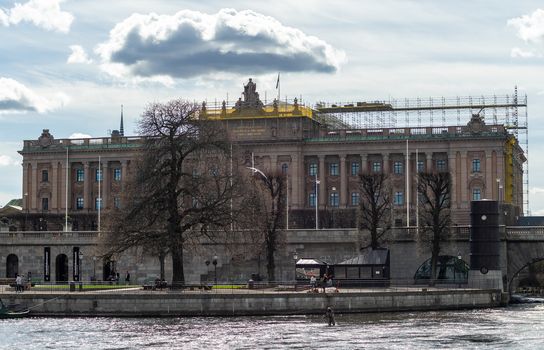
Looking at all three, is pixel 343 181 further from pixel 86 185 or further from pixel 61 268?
pixel 61 268

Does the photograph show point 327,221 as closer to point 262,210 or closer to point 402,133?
point 402,133

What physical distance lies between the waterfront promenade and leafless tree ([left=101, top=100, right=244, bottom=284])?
584cm

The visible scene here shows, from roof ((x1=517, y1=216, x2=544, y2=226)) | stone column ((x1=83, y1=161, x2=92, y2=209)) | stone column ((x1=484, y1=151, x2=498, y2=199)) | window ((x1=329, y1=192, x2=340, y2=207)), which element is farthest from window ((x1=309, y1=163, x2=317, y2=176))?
stone column ((x1=83, y1=161, x2=92, y2=209))

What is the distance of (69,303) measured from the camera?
306ft

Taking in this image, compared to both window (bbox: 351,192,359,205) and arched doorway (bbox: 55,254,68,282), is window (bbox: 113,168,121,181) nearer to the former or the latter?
window (bbox: 351,192,359,205)

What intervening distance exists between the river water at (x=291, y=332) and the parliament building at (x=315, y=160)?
78.3 meters

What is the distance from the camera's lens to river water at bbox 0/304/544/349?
7031 cm

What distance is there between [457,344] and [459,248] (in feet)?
138

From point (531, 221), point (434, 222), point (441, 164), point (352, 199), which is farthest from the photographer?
point (352, 199)

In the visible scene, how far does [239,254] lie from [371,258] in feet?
39.1

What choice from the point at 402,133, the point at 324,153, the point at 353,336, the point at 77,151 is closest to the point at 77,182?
the point at 77,151

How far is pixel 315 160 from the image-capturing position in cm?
18438

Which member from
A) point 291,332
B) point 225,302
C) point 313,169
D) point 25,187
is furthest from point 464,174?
point 291,332

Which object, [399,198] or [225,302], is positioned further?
[399,198]
